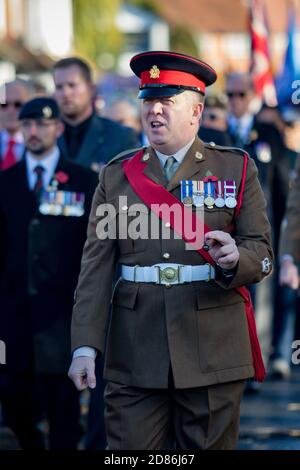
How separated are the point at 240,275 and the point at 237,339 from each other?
0.41 metres

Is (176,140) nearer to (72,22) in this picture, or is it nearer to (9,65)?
(9,65)

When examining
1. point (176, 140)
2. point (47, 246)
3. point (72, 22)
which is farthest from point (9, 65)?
point (176, 140)

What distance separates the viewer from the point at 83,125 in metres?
8.90

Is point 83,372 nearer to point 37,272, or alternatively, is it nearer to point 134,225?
point 134,225

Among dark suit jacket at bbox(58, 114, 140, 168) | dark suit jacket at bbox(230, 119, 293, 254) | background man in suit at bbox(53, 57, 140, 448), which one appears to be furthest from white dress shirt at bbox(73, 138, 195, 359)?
dark suit jacket at bbox(230, 119, 293, 254)

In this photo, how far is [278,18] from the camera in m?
43.1

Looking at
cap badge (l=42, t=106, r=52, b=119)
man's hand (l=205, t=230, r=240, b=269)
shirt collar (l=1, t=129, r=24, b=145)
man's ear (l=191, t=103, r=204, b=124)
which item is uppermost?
shirt collar (l=1, t=129, r=24, b=145)

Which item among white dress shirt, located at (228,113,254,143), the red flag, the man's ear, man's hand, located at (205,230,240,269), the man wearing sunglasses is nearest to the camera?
man's hand, located at (205,230,240,269)

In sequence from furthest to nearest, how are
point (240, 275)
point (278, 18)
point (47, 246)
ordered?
point (278, 18) < point (47, 246) < point (240, 275)

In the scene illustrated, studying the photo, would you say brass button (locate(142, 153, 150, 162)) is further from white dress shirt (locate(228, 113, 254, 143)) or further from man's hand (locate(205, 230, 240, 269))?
white dress shirt (locate(228, 113, 254, 143))

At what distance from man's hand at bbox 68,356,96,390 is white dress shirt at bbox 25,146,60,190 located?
2.35 metres

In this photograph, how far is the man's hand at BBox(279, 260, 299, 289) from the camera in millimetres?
7438

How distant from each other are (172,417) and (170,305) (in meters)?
0.48
